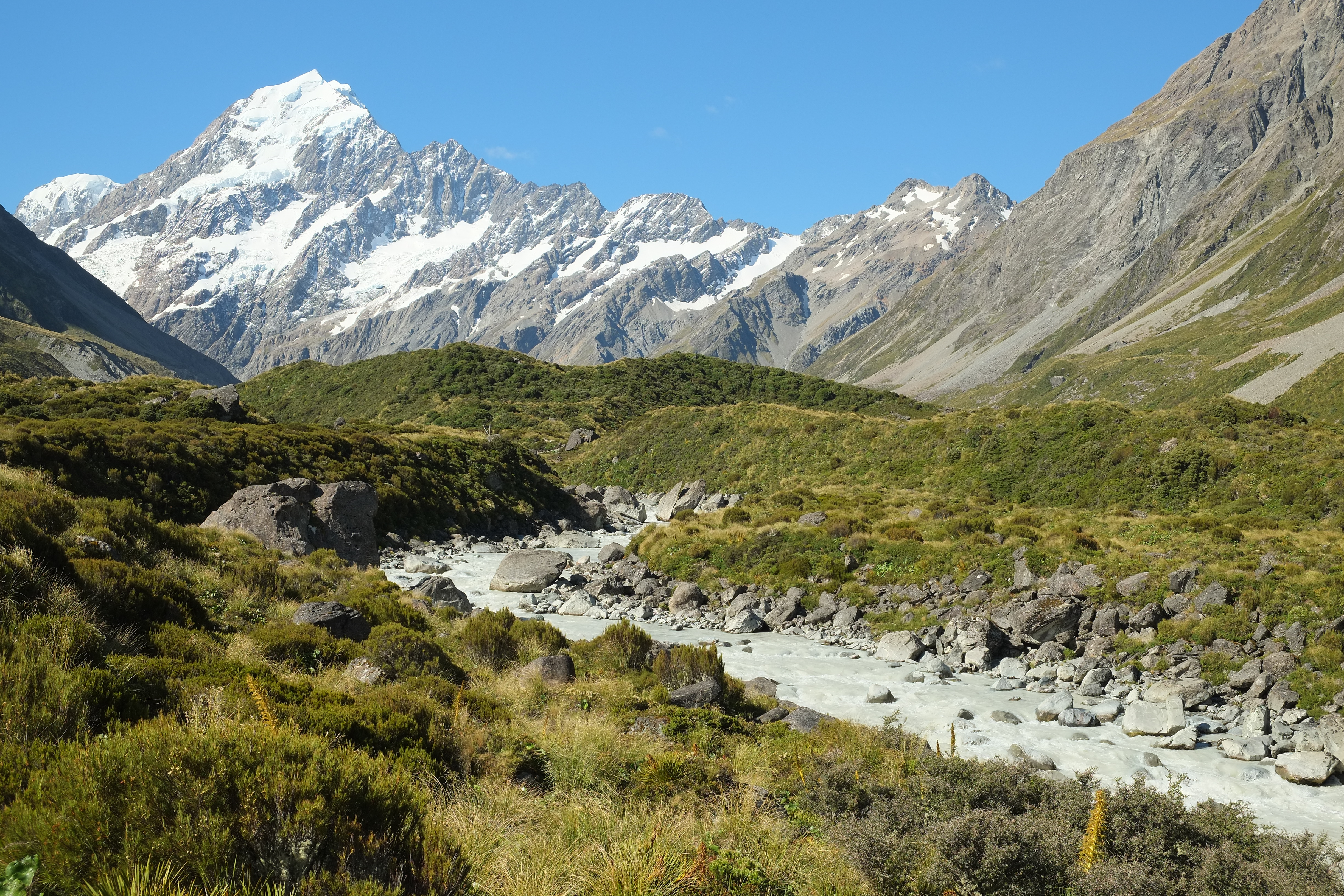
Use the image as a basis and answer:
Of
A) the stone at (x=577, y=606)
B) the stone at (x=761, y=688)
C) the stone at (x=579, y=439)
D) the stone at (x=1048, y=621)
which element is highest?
the stone at (x=579, y=439)

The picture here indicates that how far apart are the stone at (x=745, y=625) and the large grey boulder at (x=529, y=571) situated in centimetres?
883

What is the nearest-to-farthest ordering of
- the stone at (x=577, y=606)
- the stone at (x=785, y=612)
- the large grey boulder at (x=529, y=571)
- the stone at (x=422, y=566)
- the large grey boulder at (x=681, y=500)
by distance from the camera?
the stone at (x=785, y=612), the stone at (x=577, y=606), the large grey boulder at (x=529, y=571), the stone at (x=422, y=566), the large grey boulder at (x=681, y=500)

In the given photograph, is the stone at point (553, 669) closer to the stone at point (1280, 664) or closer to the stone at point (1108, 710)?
the stone at point (1108, 710)

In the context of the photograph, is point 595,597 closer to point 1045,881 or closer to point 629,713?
point 629,713

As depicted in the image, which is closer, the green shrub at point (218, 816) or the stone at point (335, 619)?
the green shrub at point (218, 816)

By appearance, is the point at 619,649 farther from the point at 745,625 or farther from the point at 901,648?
the point at 901,648

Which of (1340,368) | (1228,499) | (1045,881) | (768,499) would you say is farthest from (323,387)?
(1340,368)

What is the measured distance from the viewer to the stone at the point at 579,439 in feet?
245

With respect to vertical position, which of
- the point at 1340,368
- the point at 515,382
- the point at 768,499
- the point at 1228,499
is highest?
the point at 1340,368

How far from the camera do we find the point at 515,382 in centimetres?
10375

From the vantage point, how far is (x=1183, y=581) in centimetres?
2142

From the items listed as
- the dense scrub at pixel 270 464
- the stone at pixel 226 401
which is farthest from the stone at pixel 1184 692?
the stone at pixel 226 401

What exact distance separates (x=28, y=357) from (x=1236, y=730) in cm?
18975

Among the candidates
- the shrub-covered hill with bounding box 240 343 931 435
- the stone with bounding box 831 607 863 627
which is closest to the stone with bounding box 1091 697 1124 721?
the stone with bounding box 831 607 863 627
